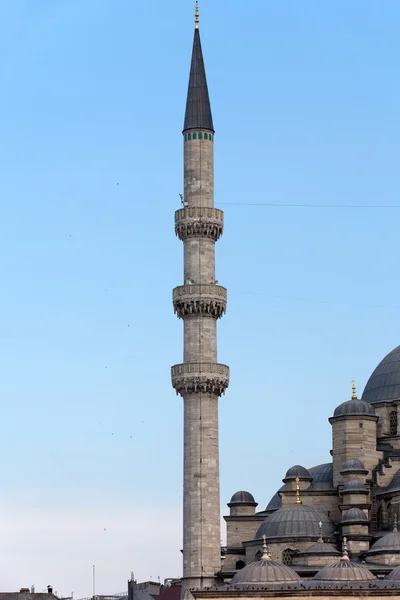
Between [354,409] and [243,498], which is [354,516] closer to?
[354,409]

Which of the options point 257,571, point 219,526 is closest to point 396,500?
point 219,526

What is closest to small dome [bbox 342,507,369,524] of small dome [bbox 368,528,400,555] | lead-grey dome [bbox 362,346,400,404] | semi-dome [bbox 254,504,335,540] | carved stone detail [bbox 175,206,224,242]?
semi-dome [bbox 254,504,335,540]

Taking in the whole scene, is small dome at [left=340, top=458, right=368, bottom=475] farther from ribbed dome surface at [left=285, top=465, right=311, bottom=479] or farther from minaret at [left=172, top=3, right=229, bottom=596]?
minaret at [left=172, top=3, right=229, bottom=596]

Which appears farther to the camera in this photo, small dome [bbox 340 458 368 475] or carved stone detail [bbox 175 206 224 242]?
small dome [bbox 340 458 368 475]

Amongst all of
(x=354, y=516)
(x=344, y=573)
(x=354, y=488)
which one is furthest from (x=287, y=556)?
(x=344, y=573)

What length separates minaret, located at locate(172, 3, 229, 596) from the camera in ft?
189

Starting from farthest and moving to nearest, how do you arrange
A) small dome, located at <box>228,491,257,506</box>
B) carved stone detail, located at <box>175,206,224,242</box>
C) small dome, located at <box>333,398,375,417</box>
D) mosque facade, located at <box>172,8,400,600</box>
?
small dome, located at <box>228,491,257,506</box> → small dome, located at <box>333,398,375,417</box> → carved stone detail, located at <box>175,206,224,242</box> → mosque facade, located at <box>172,8,400,600</box>

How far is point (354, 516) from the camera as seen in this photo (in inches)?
2335

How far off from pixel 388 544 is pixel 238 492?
414 inches

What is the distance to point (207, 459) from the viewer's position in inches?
2296

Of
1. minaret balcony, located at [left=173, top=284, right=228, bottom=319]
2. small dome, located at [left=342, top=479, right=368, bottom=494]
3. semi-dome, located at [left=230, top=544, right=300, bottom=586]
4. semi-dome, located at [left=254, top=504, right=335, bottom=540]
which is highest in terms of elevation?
minaret balcony, located at [left=173, top=284, right=228, bottom=319]

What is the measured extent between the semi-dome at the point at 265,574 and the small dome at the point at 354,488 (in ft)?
32.3

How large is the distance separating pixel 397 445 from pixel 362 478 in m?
3.40

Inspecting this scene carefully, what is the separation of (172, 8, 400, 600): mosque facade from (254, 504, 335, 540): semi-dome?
51mm
